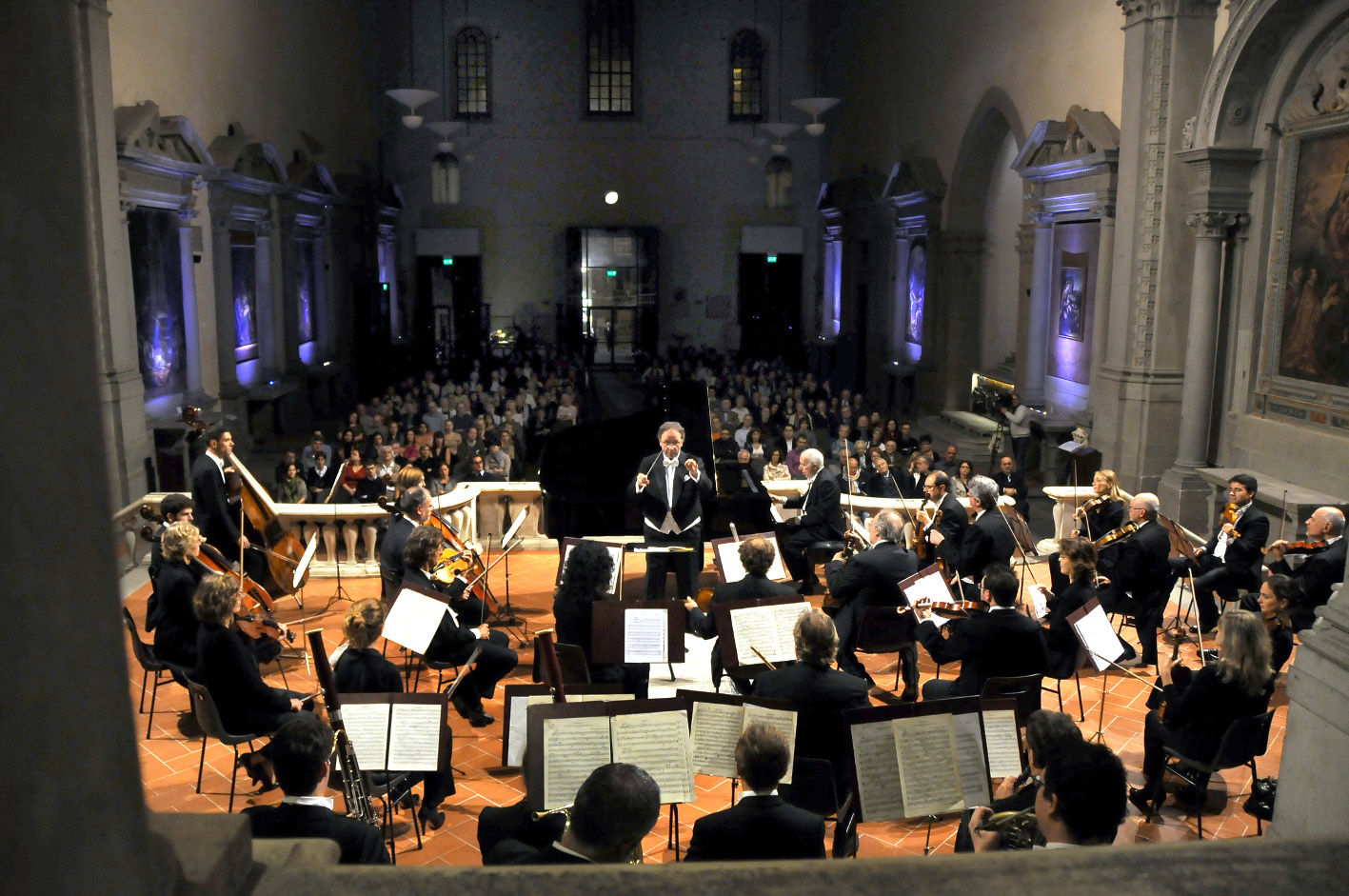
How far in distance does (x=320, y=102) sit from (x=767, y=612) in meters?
19.1

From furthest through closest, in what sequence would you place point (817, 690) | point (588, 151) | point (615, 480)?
point (588, 151), point (615, 480), point (817, 690)

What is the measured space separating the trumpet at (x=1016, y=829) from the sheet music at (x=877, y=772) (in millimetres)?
344

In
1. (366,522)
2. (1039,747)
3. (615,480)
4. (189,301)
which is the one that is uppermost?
(189,301)

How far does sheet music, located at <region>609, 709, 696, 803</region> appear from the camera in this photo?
421 centimetres

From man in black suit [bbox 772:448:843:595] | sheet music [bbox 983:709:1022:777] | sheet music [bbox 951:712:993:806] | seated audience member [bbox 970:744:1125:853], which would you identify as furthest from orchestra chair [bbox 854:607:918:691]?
seated audience member [bbox 970:744:1125:853]

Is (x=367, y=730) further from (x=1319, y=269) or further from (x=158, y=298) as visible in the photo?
(x=158, y=298)

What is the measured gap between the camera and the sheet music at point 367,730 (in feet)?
15.0

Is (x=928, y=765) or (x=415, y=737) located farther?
(x=415, y=737)

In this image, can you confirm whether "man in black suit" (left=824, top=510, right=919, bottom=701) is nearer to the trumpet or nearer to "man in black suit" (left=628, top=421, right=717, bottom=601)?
"man in black suit" (left=628, top=421, right=717, bottom=601)

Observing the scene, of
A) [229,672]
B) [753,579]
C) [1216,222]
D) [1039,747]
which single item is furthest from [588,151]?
[1039,747]

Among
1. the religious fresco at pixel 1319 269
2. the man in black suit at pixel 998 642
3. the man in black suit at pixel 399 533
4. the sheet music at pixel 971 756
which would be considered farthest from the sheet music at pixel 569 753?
the religious fresco at pixel 1319 269

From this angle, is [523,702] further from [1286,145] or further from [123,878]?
[1286,145]

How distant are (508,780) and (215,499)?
355 centimetres

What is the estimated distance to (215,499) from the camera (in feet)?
26.7
